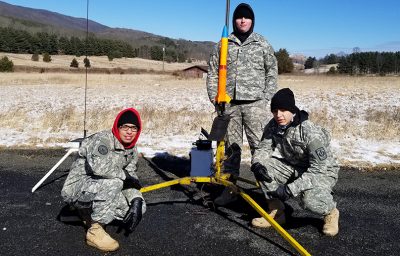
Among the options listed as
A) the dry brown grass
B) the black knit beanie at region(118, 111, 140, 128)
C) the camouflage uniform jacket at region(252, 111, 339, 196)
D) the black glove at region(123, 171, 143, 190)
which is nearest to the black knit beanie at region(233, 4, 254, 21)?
the camouflage uniform jacket at region(252, 111, 339, 196)

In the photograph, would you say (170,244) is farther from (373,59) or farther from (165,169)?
(373,59)

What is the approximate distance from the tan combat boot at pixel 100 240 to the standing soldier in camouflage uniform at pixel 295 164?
156 cm

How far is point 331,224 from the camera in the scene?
13.7 feet

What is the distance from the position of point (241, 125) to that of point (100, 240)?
2.39 meters

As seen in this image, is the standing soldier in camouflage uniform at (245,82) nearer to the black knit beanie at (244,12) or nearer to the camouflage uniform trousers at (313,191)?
the black knit beanie at (244,12)

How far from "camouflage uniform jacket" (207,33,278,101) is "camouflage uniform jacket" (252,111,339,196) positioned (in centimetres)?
73

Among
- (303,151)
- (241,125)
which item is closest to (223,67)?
(241,125)

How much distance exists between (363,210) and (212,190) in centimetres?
199

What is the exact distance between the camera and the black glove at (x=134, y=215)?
3.74m

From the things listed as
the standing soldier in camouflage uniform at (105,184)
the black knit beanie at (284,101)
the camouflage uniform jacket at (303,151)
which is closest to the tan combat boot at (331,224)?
the camouflage uniform jacket at (303,151)

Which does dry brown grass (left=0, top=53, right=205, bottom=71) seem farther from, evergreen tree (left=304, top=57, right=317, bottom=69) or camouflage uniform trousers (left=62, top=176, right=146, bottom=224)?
evergreen tree (left=304, top=57, right=317, bottom=69)

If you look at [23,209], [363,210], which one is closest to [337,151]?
[363,210]

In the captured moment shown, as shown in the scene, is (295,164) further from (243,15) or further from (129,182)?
(243,15)

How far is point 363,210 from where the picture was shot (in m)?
4.93
